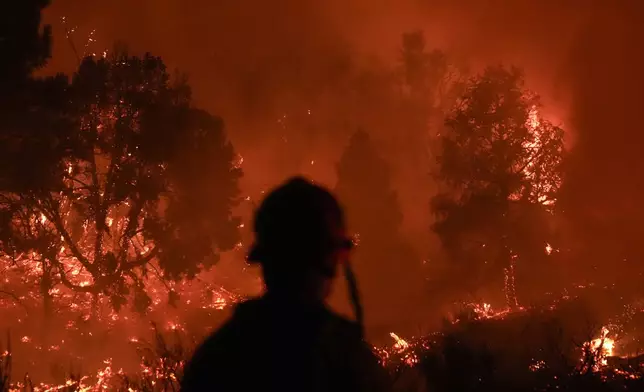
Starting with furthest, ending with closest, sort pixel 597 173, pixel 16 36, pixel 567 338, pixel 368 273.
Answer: pixel 597 173, pixel 368 273, pixel 16 36, pixel 567 338

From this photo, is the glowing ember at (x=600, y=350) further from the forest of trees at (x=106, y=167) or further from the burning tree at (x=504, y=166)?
the forest of trees at (x=106, y=167)

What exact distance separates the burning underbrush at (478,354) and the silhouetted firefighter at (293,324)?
8.53 feet

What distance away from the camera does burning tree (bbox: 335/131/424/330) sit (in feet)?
122

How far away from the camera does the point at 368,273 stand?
1490 inches

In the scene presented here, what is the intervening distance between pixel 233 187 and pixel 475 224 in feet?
46.9

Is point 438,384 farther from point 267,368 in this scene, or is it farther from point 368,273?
point 368,273

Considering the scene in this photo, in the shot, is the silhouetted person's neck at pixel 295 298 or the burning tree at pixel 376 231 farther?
the burning tree at pixel 376 231

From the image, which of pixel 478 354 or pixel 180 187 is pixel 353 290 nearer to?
pixel 478 354

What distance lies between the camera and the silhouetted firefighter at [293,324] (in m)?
1.94

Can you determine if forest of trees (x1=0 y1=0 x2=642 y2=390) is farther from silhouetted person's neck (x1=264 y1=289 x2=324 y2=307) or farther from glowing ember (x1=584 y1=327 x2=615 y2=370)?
silhouetted person's neck (x1=264 y1=289 x2=324 y2=307)

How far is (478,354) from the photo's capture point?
24.5 feet

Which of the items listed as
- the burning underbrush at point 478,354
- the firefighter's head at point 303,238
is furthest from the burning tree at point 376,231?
the firefighter's head at point 303,238

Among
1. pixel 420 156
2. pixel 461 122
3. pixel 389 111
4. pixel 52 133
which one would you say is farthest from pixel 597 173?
pixel 52 133

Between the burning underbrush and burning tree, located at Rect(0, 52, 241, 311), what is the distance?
2.75 m
